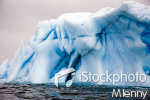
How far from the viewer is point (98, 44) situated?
8906mm

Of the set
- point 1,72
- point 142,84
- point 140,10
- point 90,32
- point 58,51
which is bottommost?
point 142,84

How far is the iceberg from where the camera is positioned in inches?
305

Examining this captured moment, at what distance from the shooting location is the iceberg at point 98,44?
25.4 ft

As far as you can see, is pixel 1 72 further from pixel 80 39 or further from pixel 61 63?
pixel 80 39

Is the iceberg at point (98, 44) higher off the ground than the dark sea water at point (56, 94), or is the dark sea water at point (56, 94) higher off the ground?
the iceberg at point (98, 44)

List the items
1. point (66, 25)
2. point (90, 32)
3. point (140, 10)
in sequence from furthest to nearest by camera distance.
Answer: point (66, 25)
point (90, 32)
point (140, 10)

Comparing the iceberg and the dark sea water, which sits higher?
the iceberg

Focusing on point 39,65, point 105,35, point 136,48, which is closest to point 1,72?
point 39,65

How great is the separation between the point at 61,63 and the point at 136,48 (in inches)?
210

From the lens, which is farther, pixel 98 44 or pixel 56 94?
pixel 98 44

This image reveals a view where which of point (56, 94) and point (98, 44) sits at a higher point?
point (98, 44)

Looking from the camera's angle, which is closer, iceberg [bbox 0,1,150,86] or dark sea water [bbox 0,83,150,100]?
dark sea water [bbox 0,83,150,100]

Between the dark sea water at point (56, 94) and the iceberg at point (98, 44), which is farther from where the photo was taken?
the iceberg at point (98, 44)

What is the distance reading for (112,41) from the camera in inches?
352
